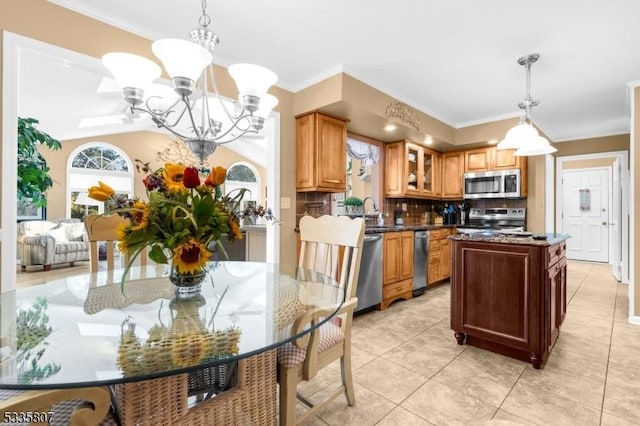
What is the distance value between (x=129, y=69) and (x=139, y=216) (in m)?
0.89

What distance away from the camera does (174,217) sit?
1120 millimetres

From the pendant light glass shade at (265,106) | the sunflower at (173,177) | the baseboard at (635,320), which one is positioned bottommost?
the baseboard at (635,320)

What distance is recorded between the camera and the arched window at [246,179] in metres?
9.11

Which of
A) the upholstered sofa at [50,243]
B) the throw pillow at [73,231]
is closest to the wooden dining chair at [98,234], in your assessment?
the upholstered sofa at [50,243]

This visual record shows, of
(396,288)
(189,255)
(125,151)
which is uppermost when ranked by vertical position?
(125,151)

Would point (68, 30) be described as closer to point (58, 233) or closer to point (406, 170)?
point (406, 170)

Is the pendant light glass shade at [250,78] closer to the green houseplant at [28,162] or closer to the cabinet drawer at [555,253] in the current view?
the green houseplant at [28,162]

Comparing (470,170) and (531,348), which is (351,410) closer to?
(531,348)

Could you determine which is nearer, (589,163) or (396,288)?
(396,288)

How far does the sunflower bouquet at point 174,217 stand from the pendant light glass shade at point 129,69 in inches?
26.1

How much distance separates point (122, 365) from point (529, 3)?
293 cm

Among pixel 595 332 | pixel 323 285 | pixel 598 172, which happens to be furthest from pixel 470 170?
pixel 323 285

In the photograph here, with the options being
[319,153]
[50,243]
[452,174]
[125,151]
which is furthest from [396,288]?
[125,151]

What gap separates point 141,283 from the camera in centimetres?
157
